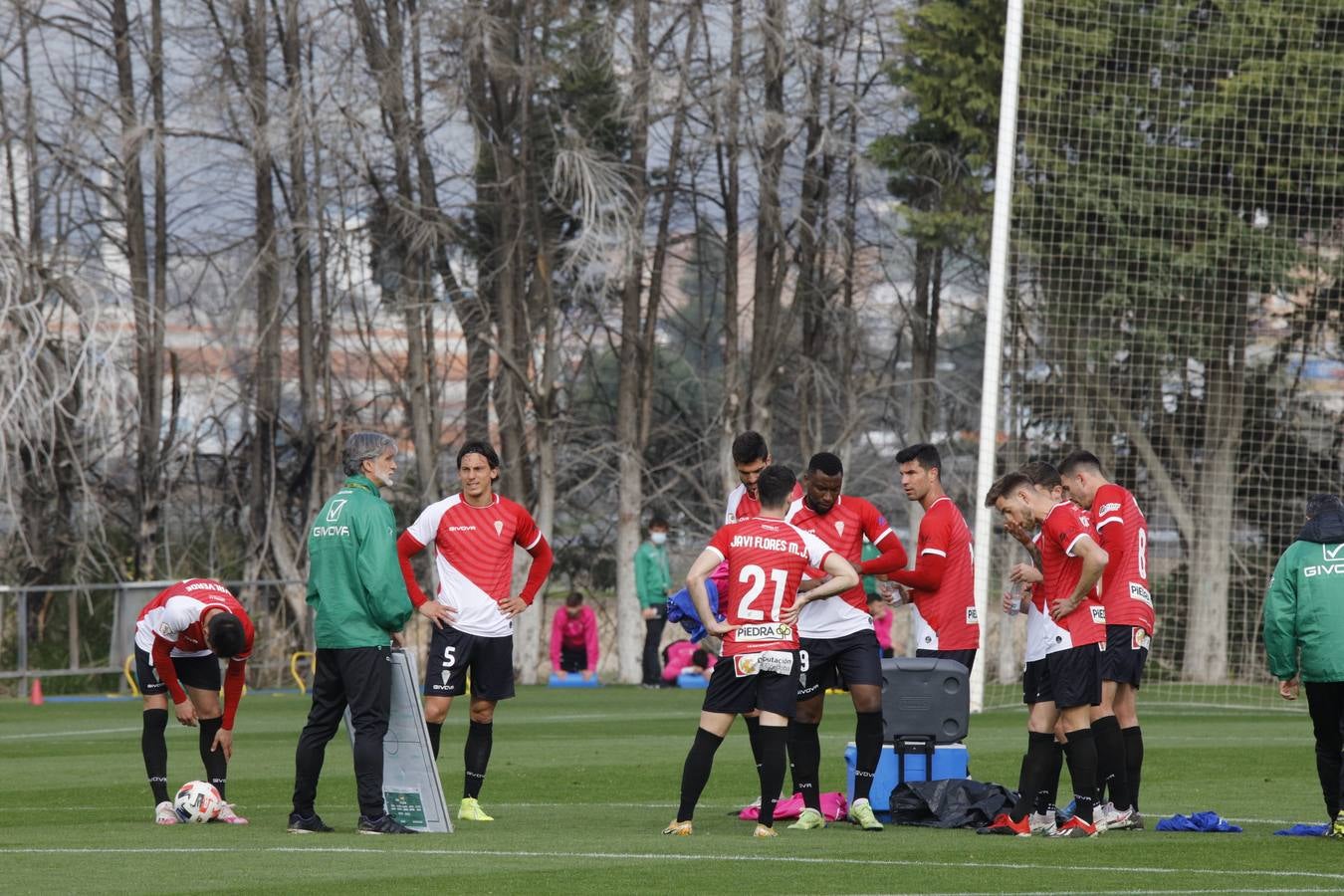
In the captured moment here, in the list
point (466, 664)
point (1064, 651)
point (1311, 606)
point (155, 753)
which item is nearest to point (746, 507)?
point (466, 664)

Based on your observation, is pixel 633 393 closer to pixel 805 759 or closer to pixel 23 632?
pixel 23 632

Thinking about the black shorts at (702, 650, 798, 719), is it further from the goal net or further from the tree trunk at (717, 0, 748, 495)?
the tree trunk at (717, 0, 748, 495)

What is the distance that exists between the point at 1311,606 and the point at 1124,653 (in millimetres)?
1041

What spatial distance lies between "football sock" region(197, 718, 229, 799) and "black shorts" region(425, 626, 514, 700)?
1198mm

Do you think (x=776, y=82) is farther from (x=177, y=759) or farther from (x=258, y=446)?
(x=177, y=759)

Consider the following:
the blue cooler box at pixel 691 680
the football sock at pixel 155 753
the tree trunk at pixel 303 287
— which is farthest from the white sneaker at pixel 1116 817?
the tree trunk at pixel 303 287

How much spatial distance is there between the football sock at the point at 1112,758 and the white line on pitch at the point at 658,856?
162 cm

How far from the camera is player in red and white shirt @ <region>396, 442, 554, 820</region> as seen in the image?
10953mm

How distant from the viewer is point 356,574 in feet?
32.8

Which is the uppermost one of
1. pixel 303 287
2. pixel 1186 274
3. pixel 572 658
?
pixel 1186 274

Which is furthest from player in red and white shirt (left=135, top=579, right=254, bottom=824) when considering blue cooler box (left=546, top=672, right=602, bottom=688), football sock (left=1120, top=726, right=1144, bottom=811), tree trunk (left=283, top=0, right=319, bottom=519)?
tree trunk (left=283, top=0, right=319, bottom=519)

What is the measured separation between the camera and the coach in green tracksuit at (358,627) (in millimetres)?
9953

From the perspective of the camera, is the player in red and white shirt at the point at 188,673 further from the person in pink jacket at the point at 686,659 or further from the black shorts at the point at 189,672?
the person in pink jacket at the point at 686,659

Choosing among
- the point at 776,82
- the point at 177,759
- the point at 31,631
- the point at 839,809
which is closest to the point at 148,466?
the point at 31,631
